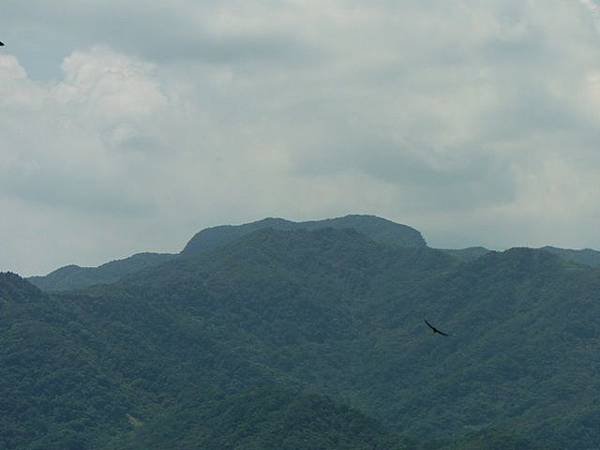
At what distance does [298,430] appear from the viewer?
648 feet

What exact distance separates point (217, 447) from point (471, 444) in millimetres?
40653

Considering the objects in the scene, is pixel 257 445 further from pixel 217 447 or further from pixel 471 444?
pixel 471 444

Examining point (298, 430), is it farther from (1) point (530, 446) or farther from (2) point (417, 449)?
(1) point (530, 446)

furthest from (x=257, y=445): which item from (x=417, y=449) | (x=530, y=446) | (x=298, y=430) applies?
(x=530, y=446)

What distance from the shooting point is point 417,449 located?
193m

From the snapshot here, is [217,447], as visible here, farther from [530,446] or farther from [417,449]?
[530,446]

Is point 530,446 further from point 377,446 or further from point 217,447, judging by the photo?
point 217,447

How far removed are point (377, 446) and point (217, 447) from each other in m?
26.0

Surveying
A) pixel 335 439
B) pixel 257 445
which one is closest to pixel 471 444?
pixel 335 439

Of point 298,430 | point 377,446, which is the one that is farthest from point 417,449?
point 298,430

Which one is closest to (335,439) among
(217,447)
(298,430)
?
(298,430)

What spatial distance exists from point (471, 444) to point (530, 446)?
9680mm

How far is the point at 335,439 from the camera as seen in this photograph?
196625mm

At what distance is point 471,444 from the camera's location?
191750 mm
